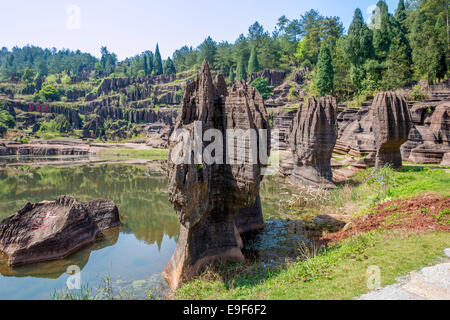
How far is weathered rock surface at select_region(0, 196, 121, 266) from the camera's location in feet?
27.3

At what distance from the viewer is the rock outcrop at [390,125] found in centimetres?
1360

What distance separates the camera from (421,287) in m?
4.23

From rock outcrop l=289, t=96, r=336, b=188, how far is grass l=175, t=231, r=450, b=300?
26.8 ft

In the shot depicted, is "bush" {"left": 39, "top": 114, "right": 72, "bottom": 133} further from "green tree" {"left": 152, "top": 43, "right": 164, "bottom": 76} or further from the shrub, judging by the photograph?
the shrub

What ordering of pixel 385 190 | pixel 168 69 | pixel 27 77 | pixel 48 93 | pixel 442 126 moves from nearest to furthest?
1. pixel 385 190
2. pixel 442 126
3. pixel 48 93
4. pixel 27 77
5. pixel 168 69

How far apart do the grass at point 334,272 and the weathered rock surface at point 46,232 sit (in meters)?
4.84

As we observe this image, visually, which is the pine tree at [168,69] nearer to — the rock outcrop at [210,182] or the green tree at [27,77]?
the green tree at [27,77]

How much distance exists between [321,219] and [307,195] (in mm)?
3328

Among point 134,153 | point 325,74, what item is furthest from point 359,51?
point 134,153

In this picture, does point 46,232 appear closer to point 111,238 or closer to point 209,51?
point 111,238

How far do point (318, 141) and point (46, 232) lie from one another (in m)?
12.5

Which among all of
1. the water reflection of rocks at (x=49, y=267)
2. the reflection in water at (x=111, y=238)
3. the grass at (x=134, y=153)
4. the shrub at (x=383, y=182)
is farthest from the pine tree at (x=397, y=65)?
the water reflection of rocks at (x=49, y=267)

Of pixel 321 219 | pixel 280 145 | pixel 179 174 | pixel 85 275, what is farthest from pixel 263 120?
pixel 280 145

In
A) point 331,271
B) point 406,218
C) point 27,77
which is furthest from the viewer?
point 27,77
